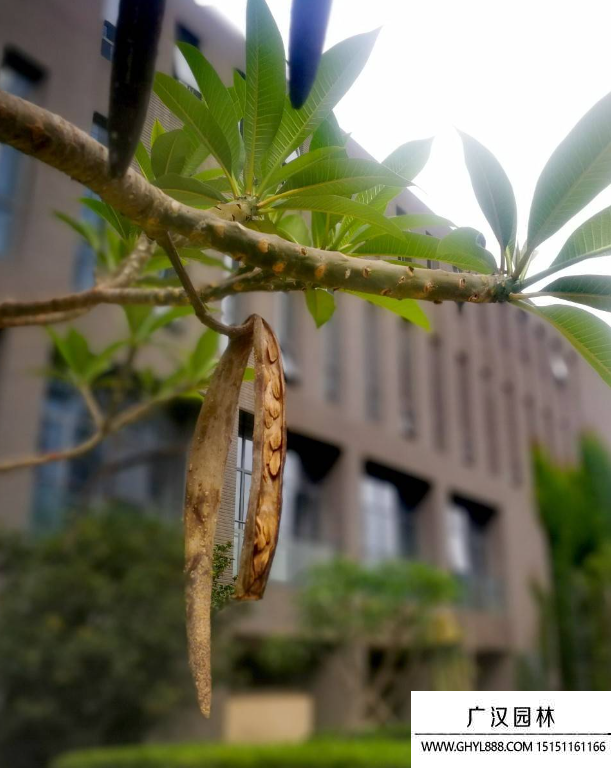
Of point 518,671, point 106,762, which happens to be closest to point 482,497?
point 518,671

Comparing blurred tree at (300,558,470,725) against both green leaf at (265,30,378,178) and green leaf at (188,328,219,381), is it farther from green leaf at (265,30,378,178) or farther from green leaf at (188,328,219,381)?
green leaf at (265,30,378,178)

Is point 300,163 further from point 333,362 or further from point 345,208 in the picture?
point 333,362

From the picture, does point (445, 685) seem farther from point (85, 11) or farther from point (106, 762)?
point (85, 11)

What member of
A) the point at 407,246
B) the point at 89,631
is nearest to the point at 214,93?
the point at 407,246

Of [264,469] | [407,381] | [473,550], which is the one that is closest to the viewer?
[264,469]

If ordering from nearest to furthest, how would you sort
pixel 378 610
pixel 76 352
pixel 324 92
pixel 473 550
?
pixel 324 92
pixel 76 352
pixel 378 610
pixel 473 550

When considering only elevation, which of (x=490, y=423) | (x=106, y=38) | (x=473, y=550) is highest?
(x=490, y=423)
